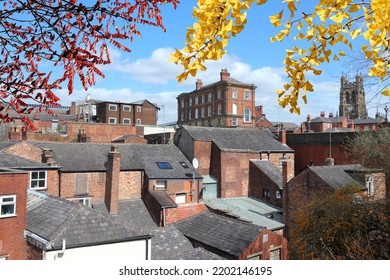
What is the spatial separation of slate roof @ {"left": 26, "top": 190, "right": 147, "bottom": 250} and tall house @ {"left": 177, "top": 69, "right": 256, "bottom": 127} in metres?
28.3

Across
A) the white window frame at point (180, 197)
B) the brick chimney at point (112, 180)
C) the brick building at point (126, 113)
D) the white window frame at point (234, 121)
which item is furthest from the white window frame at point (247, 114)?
the brick chimney at point (112, 180)

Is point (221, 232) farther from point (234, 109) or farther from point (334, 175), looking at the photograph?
point (234, 109)

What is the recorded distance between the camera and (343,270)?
3564 mm

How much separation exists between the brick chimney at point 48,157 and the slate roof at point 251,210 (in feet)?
32.6

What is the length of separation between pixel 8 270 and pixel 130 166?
52.9ft

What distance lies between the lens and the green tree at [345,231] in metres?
6.04

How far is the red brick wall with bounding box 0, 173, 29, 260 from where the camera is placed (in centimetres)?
766

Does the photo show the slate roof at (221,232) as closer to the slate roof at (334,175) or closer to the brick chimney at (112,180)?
the brick chimney at (112,180)

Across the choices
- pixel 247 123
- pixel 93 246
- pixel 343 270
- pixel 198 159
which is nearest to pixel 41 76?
pixel 343 270

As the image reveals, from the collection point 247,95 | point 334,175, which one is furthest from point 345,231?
point 247,95

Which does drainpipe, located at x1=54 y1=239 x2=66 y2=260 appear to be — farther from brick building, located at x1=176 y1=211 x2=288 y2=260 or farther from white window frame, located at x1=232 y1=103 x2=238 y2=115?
white window frame, located at x1=232 y1=103 x2=238 y2=115

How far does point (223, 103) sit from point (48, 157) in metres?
24.2

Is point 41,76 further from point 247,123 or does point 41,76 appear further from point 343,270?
point 247,123

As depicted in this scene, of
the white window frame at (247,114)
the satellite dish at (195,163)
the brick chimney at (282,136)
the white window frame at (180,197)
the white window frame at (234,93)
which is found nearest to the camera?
the white window frame at (180,197)
